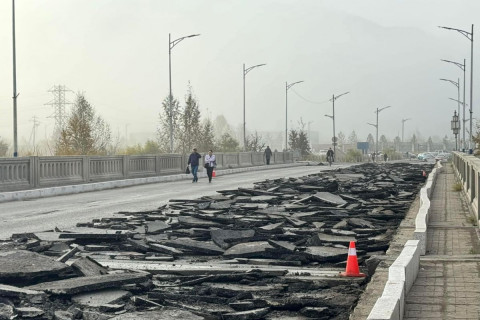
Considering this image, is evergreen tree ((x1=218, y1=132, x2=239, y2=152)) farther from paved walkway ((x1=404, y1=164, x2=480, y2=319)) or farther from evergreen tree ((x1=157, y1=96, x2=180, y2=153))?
paved walkway ((x1=404, y1=164, x2=480, y2=319))

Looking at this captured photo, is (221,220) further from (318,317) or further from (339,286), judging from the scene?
(318,317)

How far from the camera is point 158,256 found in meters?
12.2

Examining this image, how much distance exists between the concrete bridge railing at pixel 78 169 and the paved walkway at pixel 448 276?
15998 millimetres

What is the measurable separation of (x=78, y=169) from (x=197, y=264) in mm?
23050

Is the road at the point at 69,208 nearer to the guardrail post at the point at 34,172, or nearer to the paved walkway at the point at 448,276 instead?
the guardrail post at the point at 34,172

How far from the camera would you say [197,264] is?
1146 centimetres

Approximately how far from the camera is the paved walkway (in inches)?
316

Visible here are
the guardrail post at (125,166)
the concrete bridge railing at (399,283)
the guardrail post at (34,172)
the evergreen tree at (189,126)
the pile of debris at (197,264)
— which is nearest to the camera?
the concrete bridge railing at (399,283)

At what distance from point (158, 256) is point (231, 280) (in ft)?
8.28

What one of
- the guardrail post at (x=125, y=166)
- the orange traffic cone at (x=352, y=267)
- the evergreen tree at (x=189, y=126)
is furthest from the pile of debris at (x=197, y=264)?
the evergreen tree at (x=189, y=126)

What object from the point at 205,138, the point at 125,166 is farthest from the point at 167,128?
the point at 125,166

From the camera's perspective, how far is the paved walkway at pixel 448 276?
804 cm

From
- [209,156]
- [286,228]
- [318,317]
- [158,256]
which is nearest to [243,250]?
[158,256]

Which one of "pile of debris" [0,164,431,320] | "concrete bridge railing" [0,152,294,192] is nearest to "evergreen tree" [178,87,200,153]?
"concrete bridge railing" [0,152,294,192]
